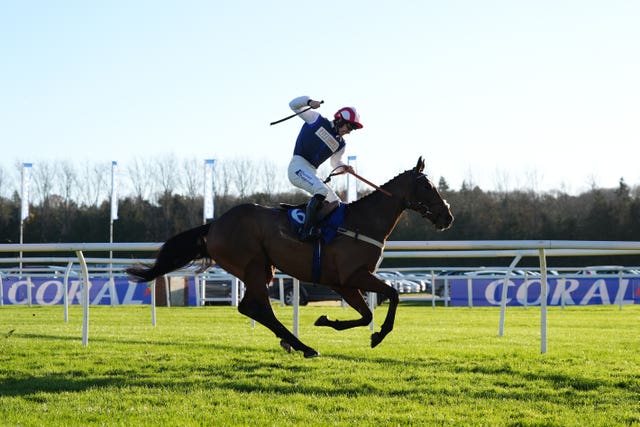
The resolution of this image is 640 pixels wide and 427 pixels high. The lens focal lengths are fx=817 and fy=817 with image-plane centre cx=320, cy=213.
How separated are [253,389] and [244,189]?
50198 millimetres

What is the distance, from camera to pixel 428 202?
26.0 feet

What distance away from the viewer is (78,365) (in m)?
7.20

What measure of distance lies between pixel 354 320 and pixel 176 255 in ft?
6.55

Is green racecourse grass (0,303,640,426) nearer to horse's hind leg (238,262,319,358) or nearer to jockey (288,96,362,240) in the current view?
horse's hind leg (238,262,319,358)

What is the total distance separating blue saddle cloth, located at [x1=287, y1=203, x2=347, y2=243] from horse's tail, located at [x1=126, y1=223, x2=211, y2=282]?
0.99 m

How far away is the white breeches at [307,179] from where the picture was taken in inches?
306

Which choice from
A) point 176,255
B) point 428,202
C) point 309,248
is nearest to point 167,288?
point 176,255

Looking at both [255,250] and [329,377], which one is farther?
[255,250]

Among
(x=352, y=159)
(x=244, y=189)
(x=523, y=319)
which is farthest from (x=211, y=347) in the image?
(x=244, y=189)

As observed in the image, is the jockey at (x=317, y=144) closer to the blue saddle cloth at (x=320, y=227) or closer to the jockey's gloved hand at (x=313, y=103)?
the jockey's gloved hand at (x=313, y=103)

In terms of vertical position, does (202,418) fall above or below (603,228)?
below

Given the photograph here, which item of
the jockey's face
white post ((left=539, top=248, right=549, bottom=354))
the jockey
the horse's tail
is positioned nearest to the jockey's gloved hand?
the jockey

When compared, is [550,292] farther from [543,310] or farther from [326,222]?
[326,222]

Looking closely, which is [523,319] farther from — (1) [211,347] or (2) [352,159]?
(2) [352,159]
